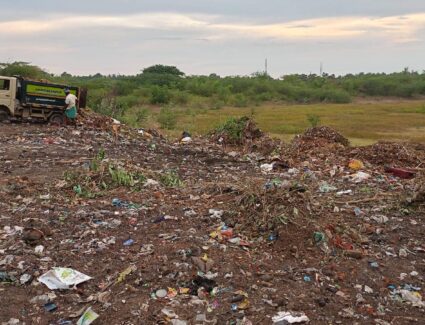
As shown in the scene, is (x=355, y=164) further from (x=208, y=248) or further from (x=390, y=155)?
(x=208, y=248)

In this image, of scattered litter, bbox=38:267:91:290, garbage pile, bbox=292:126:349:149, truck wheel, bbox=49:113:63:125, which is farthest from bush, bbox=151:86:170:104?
scattered litter, bbox=38:267:91:290

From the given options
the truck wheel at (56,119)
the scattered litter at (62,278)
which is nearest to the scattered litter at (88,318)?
the scattered litter at (62,278)

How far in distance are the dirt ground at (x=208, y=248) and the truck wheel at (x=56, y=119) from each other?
562 centimetres

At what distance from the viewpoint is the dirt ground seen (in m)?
3.88

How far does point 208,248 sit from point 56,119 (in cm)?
973

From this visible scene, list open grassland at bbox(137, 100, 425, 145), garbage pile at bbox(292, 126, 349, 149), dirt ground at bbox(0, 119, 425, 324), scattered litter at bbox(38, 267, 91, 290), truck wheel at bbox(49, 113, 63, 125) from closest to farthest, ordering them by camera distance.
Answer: dirt ground at bbox(0, 119, 425, 324), scattered litter at bbox(38, 267, 91, 290), garbage pile at bbox(292, 126, 349, 149), truck wheel at bbox(49, 113, 63, 125), open grassland at bbox(137, 100, 425, 145)

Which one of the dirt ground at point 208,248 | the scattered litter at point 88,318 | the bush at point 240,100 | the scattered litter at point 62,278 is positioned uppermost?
the bush at point 240,100

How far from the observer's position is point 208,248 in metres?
4.66

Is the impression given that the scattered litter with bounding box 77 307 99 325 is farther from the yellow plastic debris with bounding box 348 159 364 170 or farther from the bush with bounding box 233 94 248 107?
the bush with bounding box 233 94 248 107

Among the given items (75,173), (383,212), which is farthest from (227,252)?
(75,173)

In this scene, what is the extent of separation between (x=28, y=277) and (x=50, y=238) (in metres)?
0.76

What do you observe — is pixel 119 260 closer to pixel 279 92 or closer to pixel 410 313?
pixel 410 313

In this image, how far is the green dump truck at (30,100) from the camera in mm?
12727

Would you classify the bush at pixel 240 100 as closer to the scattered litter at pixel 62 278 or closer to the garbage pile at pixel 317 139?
the garbage pile at pixel 317 139
